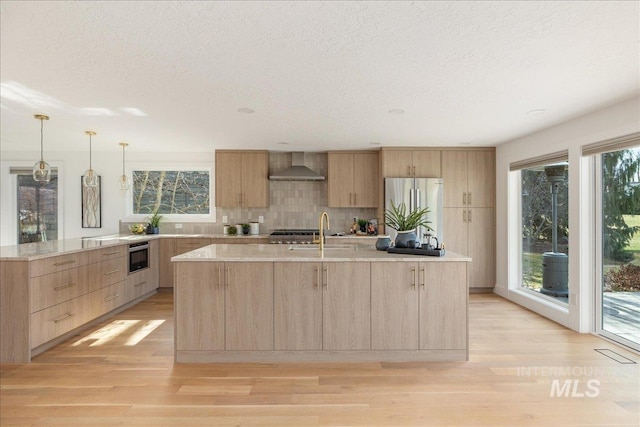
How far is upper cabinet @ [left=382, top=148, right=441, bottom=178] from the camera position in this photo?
541 centimetres

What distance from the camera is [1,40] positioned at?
2051mm

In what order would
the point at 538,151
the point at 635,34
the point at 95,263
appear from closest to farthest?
the point at 635,34 < the point at 95,263 < the point at 538,151

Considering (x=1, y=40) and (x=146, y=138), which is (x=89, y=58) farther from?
(x=146, y=138)

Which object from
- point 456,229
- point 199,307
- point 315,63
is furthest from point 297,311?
point 456,229

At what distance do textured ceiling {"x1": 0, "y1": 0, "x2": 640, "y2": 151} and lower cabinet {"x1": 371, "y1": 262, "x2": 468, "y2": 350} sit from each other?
5.09 feet

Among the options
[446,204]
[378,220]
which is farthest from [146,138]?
[446,204]

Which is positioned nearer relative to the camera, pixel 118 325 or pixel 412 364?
pixel 412 364

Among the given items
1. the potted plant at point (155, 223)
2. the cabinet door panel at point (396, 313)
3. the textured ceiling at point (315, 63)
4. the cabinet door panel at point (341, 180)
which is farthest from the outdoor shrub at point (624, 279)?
the potted plant at point (155, 223)

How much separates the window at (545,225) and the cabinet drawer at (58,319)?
5.46m

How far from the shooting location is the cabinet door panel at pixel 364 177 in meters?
5.73

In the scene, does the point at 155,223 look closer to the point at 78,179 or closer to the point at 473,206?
the point at 78,179

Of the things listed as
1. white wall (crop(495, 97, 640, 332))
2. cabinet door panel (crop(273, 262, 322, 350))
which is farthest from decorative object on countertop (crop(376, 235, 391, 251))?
white wall (crop(495, 97, 640, 332))

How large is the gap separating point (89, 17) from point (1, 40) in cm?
72

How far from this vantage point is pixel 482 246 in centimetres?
543
